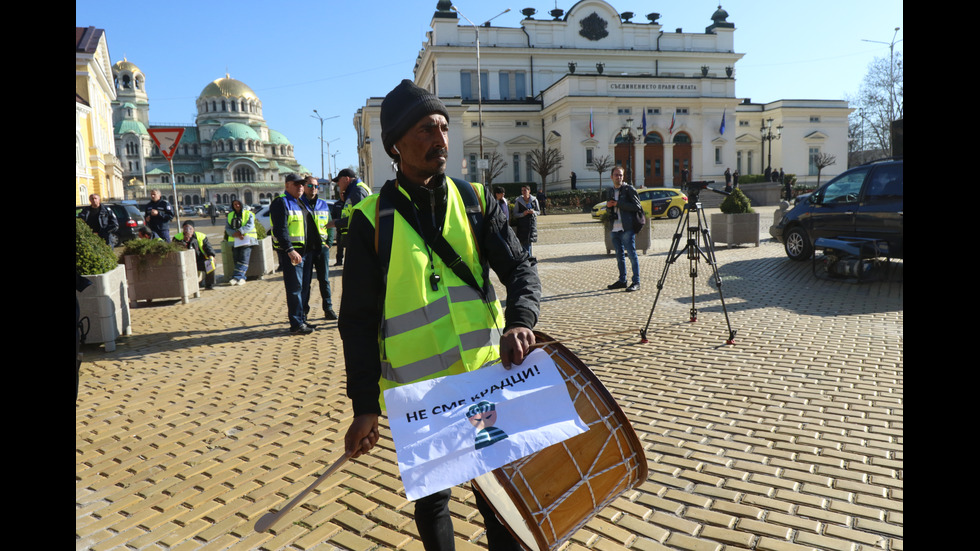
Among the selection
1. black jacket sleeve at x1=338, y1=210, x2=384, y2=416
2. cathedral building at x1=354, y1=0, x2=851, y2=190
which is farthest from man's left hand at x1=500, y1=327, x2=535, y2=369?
cathedral building at x1=354, y1=0, x2=851, y2=190

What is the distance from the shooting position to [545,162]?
49.5 meters

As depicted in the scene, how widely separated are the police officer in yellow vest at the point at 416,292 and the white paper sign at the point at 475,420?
0.17m

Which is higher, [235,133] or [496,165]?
[235,133]

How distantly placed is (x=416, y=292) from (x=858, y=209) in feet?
36.3

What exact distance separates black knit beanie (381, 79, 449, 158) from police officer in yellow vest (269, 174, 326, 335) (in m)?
5.92

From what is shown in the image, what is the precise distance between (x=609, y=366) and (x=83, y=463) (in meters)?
4.40

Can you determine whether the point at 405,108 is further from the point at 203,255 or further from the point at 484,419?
the point at 203,255

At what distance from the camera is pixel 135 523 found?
3393 mm

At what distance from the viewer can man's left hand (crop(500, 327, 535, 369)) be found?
206 cm

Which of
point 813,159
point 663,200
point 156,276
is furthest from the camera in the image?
point 813,159

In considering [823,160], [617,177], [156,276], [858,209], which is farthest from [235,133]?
[858,209]

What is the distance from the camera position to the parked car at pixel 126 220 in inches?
801

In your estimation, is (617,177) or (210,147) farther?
(210,147)

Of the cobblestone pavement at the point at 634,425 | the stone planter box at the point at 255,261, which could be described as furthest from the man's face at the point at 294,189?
the stone planter box at the point at 255,261
